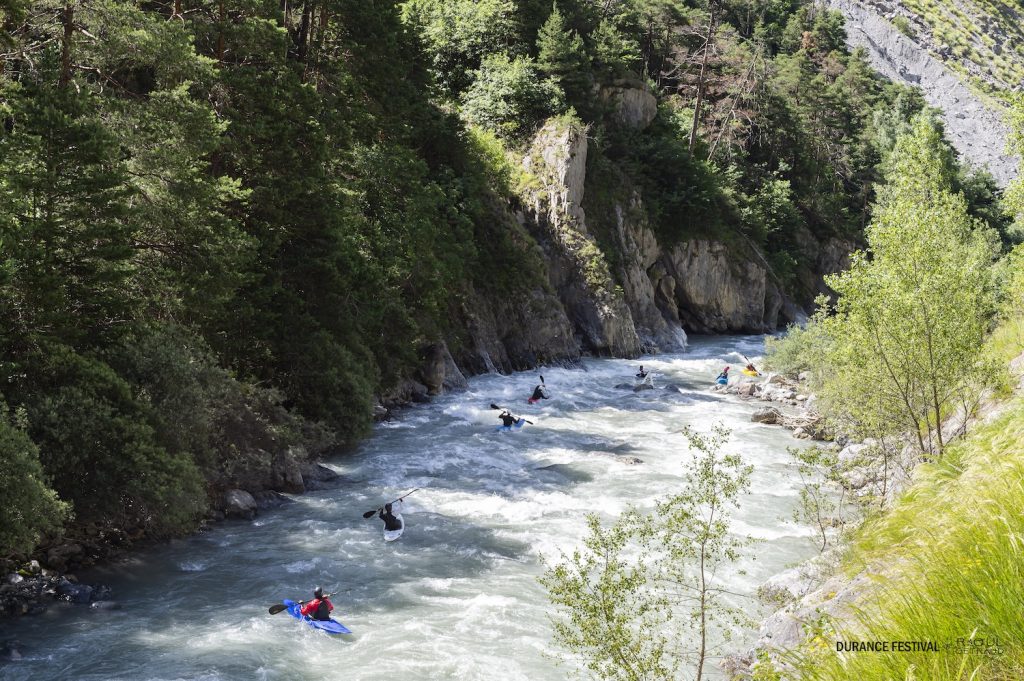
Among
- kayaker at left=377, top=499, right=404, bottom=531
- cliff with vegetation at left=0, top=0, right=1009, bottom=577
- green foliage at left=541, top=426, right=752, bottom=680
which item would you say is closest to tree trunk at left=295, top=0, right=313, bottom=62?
cliff with vegetation at left=0, top=0, right=1009, bottom=577

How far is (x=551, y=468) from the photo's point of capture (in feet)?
64.2

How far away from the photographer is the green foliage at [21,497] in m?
9.68

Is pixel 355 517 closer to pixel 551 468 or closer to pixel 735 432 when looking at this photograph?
pixel 551 468

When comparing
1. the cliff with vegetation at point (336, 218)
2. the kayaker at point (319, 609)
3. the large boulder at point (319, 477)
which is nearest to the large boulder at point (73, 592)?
the cliff with vegetation at point (336, 218)

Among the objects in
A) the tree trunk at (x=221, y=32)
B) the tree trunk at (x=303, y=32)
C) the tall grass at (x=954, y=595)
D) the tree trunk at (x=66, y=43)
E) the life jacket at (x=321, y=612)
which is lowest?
the life jacket at (x=321, y=612)

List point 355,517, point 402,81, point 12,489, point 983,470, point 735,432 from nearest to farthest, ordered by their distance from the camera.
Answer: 1. point 983,470
2. point 12,489
3. point 355,517
4. point 735,432
5. point 402,81

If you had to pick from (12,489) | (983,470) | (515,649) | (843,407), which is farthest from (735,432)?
(12,489)

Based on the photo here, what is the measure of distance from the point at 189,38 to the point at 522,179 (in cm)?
2549

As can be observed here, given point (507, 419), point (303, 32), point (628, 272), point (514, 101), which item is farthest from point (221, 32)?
point (628, 272)

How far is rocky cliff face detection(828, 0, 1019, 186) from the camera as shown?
9475 cm

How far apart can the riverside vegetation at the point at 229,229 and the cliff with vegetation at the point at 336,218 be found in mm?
72

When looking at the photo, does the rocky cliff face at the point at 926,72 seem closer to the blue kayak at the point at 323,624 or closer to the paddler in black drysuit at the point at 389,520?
the paddler in black drysuit at the point at 389,520

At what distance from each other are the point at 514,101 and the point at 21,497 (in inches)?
1397

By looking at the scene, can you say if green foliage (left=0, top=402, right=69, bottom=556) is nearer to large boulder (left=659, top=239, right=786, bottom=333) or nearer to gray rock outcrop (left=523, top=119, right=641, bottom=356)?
gray rock outcrop (left=523, top=119, right=641, bottom=356)
